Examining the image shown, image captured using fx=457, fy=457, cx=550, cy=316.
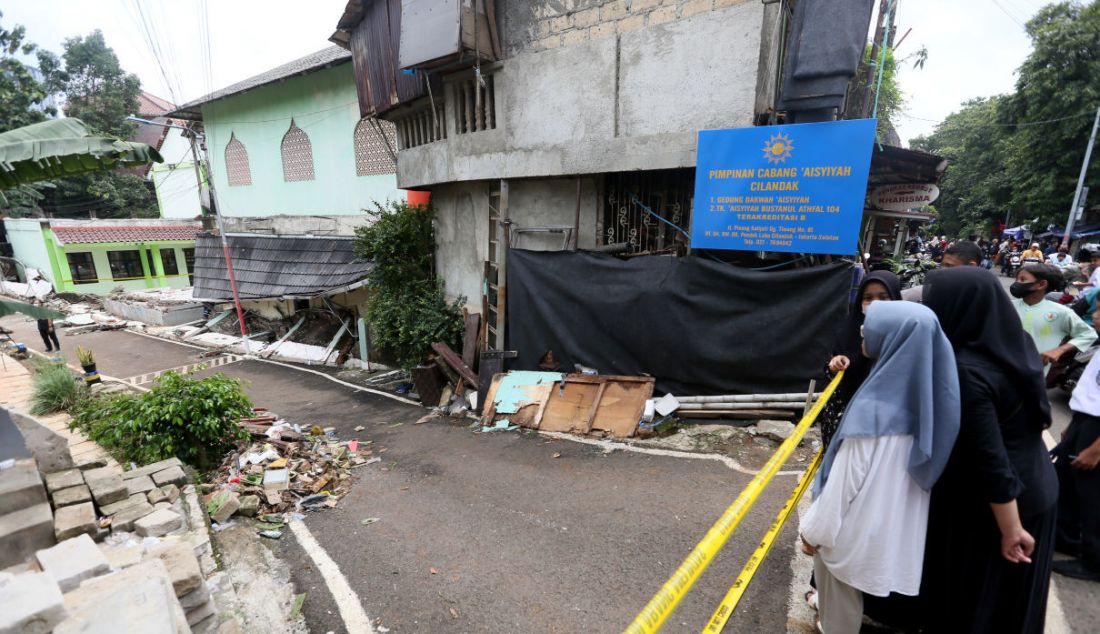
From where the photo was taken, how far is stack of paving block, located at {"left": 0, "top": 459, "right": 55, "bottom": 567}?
116 inches

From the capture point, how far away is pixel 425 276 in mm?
10500

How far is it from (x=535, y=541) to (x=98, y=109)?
4506 centimetres

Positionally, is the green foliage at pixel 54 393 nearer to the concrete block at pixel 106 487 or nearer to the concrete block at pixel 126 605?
the concrete block at pixel 106 487

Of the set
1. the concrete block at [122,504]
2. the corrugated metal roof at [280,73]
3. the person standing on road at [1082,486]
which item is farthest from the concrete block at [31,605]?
the corrugated metal roof at [280,73]

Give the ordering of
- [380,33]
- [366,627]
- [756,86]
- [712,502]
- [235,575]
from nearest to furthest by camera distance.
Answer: [366,627] → [235,575] → [712,502] → [756,86] → [380,33]

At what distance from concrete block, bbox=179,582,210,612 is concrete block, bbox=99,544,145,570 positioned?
35cm

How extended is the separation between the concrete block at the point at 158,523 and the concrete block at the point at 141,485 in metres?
0.45

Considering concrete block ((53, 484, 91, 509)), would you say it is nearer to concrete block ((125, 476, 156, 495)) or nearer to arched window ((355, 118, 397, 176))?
concrete block ((125, 476, 156, 495))

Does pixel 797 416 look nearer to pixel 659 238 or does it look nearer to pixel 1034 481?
pixel 659 238

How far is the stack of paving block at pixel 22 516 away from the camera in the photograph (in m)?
2.95

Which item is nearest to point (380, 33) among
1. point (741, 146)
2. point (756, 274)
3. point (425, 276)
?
point (425, 276)

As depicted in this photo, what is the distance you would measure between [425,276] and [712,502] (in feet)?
26.7

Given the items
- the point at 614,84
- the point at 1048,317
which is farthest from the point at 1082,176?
the point at 614,84

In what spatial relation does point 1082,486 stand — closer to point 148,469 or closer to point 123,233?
point 148,469
